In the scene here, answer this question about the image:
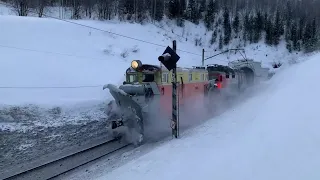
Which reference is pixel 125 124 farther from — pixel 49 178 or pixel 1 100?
pixel 1 100

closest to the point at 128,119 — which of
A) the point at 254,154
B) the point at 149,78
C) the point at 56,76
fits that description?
the point at 149,78

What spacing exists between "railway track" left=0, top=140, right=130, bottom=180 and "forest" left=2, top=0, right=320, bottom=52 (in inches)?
1517

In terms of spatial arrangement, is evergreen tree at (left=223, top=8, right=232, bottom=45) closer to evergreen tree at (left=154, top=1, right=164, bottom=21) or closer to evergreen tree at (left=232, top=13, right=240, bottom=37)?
evergreen tree at (left=232, top=13, right=240, bottom=37)

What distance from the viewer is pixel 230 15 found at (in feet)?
228

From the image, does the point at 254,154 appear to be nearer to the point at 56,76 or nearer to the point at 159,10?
the point at 56,76

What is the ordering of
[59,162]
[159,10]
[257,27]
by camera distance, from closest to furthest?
[59,162] < [159,10] < [257,27]

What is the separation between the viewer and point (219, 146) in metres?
8.17

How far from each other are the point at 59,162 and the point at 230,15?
64531mm

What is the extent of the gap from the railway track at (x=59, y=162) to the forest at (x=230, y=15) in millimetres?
38539

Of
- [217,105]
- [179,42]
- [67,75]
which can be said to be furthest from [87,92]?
[179,42]

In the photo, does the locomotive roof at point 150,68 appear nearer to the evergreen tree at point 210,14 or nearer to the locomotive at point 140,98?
the locomotive at point 140,98

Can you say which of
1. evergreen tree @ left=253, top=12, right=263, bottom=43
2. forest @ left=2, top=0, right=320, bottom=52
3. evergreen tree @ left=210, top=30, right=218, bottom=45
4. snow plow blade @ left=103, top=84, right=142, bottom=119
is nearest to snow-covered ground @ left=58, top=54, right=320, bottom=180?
snow plow blade @ left=103, top=84, right=142, bottom=119

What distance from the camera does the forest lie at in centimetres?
5169

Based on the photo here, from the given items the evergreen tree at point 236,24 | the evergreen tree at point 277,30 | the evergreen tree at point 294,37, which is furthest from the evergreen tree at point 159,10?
the evergreen tree at point 294,37
